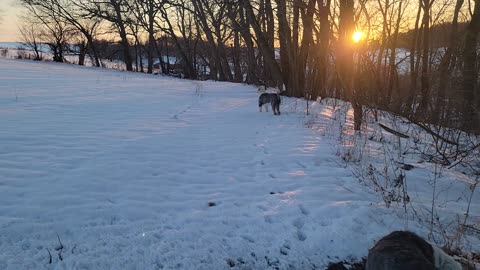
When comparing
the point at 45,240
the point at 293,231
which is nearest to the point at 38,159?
the point at 45,240

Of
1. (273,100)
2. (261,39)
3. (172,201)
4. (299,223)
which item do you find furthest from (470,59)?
(172,201)

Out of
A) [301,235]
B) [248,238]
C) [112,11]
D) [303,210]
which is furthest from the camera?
[112,11]

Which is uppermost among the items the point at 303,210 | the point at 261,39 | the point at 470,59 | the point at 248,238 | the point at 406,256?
the point at 261,39

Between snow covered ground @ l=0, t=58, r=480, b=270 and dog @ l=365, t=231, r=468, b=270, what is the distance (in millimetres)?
896

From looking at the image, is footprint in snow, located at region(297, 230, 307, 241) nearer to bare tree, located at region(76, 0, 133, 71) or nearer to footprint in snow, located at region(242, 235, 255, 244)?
footprint in snow, located at region(242, 235, 255, 244)

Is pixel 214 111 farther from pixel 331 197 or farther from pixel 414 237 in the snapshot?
pixel 414 237

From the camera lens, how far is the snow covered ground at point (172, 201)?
322cm

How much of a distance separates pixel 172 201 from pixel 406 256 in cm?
273

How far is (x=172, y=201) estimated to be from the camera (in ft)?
13.8

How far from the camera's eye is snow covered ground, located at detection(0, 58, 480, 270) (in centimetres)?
322

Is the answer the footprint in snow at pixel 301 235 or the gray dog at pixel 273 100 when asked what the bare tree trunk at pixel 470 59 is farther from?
the footprint in snow at pixel 301 235

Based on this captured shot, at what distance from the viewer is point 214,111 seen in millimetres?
11203

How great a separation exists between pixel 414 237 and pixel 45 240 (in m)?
3.20

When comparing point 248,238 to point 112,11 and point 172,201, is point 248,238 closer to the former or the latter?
point 172,201
